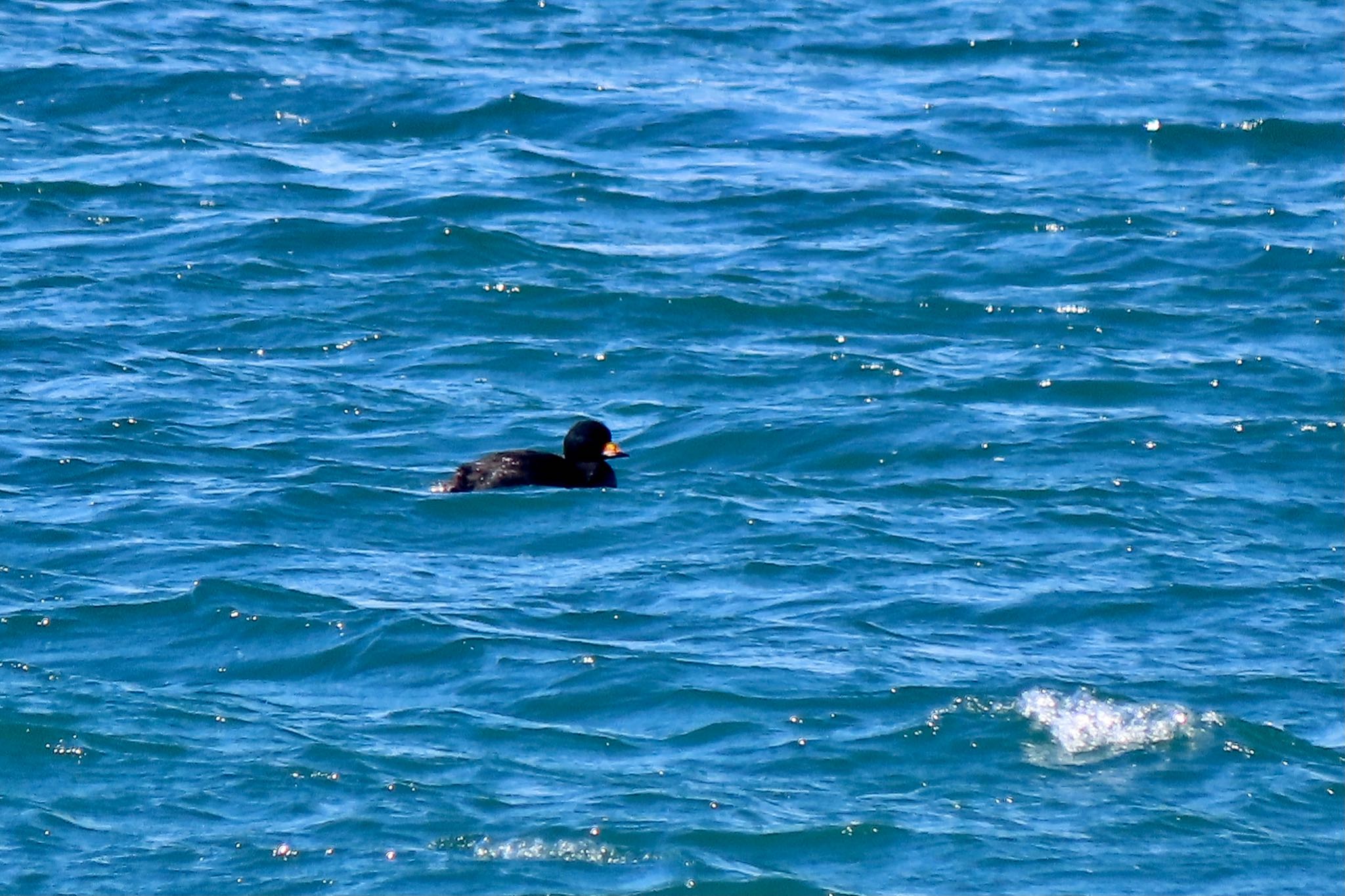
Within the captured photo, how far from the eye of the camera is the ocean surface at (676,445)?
824 cm

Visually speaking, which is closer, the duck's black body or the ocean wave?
the ocean wave

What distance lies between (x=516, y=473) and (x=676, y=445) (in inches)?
48.0

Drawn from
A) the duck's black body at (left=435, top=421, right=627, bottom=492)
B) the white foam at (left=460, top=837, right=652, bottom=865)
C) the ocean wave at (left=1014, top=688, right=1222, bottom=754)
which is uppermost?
the duck's black body at (left=435, top=421, right=627, bottom=492)

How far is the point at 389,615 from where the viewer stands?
990cm

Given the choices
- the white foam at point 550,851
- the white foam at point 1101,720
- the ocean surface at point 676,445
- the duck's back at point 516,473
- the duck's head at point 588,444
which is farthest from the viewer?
the duck's head at point 588,444

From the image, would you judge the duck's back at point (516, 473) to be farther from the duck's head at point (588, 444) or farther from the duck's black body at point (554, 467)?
the duck's head at point (588, 444)

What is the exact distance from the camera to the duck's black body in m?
11.5

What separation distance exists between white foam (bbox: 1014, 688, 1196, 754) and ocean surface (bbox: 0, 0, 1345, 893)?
0.08 ft

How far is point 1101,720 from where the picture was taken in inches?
354

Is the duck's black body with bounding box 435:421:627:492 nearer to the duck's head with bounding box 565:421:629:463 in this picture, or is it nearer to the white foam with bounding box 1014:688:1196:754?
the duck's head with bounding box 565:421:629:463

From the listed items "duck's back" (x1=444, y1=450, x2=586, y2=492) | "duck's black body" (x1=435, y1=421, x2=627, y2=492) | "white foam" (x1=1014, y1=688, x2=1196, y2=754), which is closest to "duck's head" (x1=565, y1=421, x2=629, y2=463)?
"duck's black body" (x1=435, y1=421, x2=627, y2=492)

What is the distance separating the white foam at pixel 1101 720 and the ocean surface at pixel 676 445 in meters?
0.03

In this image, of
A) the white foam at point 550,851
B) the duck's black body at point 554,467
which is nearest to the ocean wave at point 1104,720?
the white foam at point 550,851

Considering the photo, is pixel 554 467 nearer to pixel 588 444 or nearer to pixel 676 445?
pixel 588 444
